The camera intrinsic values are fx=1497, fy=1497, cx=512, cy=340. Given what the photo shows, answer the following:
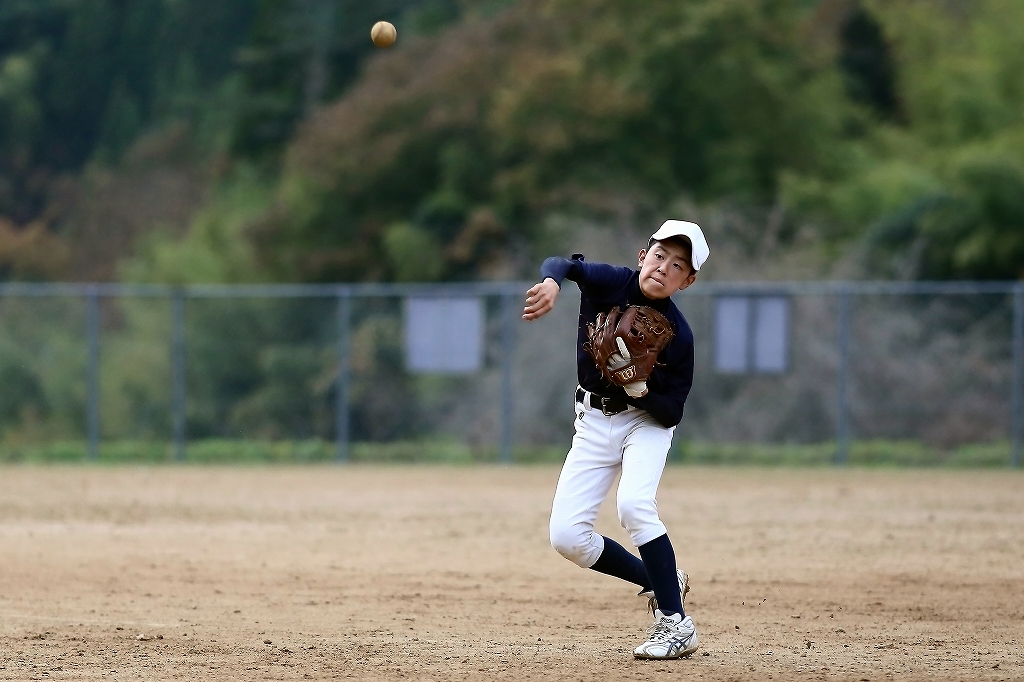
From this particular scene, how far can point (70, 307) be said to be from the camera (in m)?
23.3

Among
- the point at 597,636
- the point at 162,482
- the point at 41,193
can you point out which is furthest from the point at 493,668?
the point at 41,193

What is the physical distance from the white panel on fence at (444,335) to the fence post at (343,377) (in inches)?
31.0

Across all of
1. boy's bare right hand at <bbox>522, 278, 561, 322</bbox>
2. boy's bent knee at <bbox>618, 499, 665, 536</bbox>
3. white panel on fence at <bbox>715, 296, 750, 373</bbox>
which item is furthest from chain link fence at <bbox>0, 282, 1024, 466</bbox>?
boy's bare right hand at <bbox>522, 278, 561, 322</bbox>

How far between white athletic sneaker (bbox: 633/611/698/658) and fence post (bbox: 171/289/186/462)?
13.2 m

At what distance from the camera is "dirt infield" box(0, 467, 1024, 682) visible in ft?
20.8

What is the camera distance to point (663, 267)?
20.8ft

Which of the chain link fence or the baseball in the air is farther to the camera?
the chain link fence

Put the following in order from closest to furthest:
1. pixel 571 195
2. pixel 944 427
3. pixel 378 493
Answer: pixel 378 493 → pixel 944 427 → pixel 571 195

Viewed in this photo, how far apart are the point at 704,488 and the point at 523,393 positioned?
413cm

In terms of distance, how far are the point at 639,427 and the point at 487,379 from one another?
13.0 m

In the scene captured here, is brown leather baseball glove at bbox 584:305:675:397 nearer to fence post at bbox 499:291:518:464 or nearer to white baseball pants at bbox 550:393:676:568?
white baseball pants at bbox 550:393:676:568

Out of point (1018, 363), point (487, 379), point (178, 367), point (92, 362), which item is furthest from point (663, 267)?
point (92, 362)

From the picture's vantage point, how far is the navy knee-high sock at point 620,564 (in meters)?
6.70

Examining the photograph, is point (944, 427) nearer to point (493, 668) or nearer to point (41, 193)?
point (493, 668)
